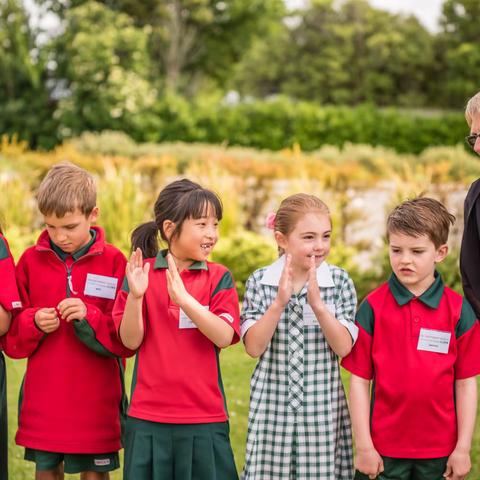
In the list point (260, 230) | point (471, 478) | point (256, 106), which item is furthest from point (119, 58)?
point (471, 478)

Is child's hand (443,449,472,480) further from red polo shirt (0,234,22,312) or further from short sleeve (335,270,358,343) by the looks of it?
red polo shirt (0,234,22,312)

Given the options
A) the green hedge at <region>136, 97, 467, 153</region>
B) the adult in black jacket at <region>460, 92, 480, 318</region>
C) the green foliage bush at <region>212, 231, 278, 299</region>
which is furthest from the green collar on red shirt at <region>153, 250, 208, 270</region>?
the green hedge at <region>136, 97, 467, 153</region>

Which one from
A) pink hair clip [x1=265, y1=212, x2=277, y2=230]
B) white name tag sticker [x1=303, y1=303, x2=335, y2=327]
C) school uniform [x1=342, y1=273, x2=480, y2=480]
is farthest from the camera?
pink hair clip [x1=265, y1=212, x2=277, y2=230]

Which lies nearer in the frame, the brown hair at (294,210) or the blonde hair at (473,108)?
the brown hair at (294,210)

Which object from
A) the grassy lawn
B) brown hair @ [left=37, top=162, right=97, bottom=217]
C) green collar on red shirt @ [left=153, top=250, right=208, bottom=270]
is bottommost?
the grassy lawn

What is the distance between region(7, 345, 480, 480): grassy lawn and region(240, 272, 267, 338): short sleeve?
73.6 inches

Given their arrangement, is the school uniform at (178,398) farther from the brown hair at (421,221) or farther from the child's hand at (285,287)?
the brown hair at (421,221)

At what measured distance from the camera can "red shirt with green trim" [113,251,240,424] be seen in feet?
10.9

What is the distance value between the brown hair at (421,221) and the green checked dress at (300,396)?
0.32 m

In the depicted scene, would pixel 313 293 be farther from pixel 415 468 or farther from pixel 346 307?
pixel 415 468

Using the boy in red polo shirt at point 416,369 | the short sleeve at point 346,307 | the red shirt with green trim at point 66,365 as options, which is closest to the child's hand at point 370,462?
the boy in red polo shirt at point 416,369

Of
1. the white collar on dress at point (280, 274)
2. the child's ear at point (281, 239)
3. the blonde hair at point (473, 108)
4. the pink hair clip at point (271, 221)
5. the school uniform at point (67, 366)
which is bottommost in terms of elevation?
the school uniform at point (67, 366)

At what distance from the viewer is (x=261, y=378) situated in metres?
3.40

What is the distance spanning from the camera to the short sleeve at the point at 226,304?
3.32m
